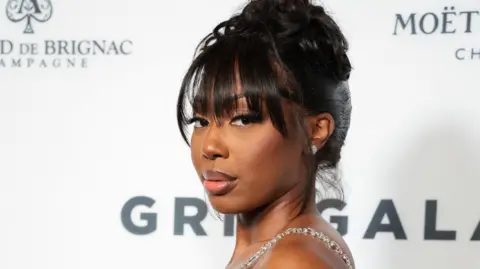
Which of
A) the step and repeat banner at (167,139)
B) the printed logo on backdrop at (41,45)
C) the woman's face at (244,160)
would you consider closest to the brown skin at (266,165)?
the woman's face at (244,160)

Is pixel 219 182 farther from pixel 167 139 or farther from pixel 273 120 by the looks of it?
pixel 167 139

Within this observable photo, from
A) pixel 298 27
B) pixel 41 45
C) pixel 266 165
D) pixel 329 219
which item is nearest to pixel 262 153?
pixel 266 165

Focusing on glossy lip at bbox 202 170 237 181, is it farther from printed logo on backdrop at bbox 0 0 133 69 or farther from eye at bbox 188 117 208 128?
printed logo on backdrop at bbox 0 0 133 69

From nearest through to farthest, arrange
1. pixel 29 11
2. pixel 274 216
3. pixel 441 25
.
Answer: pixel 274 216 → pixel 441 25 → pixel 29 11

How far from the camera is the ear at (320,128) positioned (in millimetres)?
658

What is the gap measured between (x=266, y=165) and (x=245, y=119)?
48 mm

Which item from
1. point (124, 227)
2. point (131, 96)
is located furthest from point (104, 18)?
point (124, 227)

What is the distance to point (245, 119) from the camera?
62 cm

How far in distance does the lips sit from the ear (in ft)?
0.32

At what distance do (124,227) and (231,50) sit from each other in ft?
2.43

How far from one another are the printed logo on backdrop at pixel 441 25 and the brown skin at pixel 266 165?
604 mm

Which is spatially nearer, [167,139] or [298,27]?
[298,27]

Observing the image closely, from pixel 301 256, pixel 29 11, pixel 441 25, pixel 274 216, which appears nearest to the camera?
pixel 301 256

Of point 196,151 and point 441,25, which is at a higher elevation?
point 441,25
